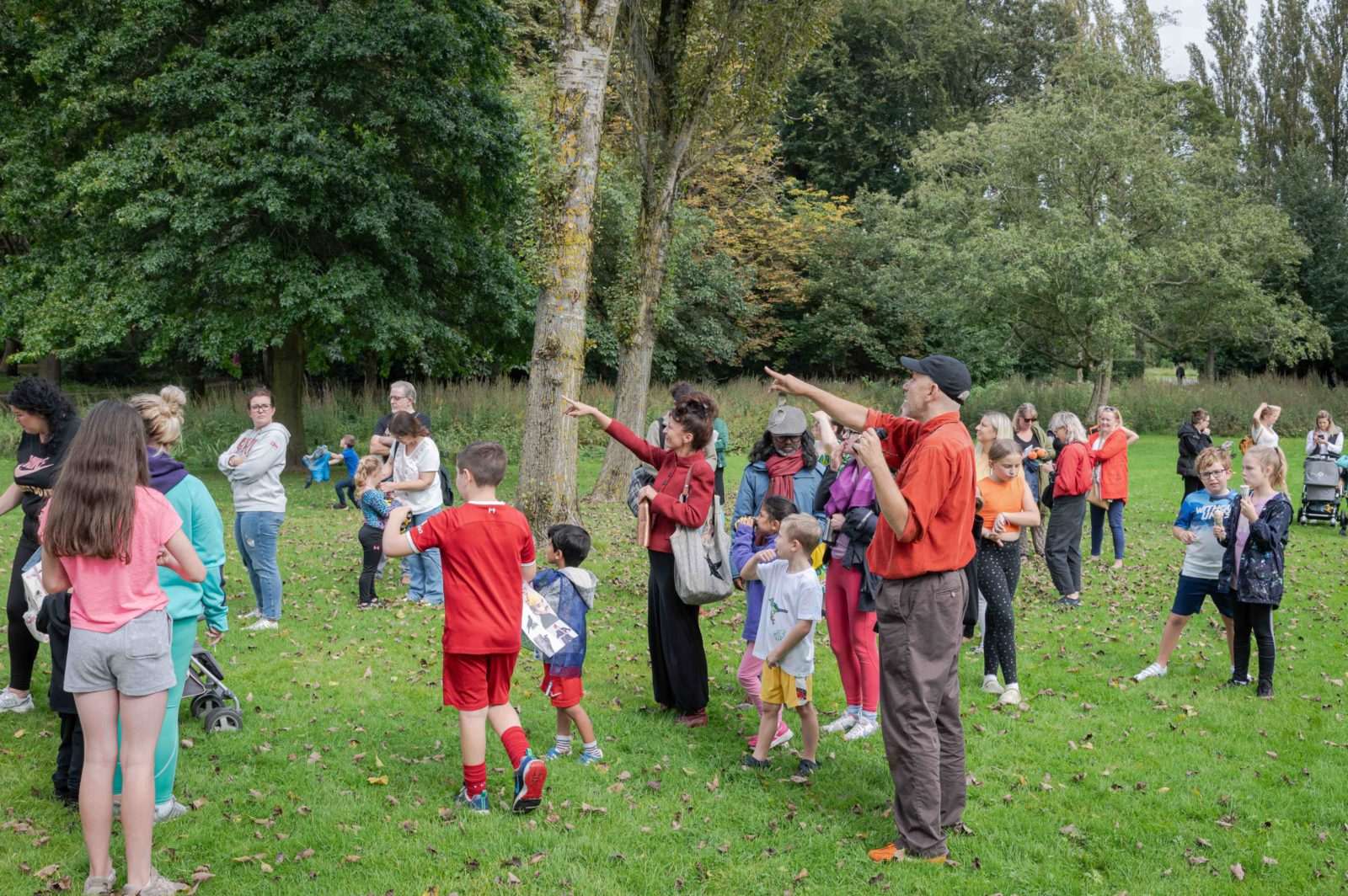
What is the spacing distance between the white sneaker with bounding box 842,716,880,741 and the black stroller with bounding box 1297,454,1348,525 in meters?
13.0

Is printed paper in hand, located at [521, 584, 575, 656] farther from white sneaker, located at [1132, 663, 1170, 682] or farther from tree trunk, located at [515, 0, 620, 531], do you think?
tree trunk, located at [515, 0, 620, 531]

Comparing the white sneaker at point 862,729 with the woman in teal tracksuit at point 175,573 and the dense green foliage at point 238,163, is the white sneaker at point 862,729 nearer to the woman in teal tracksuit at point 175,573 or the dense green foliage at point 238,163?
the woman in teal tracksuit at point 175,573

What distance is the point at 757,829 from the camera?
5.16 meters

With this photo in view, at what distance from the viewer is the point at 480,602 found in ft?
16.6

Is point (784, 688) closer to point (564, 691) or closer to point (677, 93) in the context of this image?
point (564, 691)

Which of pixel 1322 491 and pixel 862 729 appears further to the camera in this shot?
pixel 1322 491

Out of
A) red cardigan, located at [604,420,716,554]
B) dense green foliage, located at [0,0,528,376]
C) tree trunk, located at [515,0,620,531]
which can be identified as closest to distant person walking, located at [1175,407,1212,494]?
tree trunk, located at [515,0,620,531]

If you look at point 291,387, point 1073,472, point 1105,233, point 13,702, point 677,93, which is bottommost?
point 13,702

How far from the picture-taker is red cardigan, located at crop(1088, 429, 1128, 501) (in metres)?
12.4

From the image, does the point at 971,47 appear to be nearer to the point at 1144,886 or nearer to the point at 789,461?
the point at 789,461

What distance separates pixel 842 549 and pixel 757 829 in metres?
1.93

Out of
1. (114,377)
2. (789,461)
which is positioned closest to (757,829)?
(789,461)

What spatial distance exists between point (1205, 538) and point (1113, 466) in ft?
17.4

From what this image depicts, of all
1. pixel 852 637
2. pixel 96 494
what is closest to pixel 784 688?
pixel 852 637
